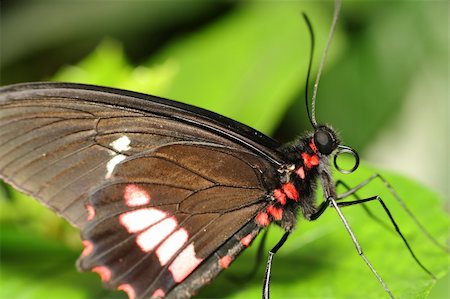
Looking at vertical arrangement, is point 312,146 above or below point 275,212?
above

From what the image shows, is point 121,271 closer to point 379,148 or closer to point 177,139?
point 177,139

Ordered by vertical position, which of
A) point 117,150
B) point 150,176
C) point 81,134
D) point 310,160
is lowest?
point 310,160

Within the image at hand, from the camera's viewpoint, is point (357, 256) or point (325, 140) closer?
point (325, 140)

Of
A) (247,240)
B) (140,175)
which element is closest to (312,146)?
(247,240)

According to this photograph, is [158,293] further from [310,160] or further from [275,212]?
[310,160]

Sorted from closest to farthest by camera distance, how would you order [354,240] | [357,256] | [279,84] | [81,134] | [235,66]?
[81,134] < [354,240] < [357,256] < [279,84] < [235,66]

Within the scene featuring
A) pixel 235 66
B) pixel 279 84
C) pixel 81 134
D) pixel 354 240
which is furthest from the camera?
pixel 235 66
